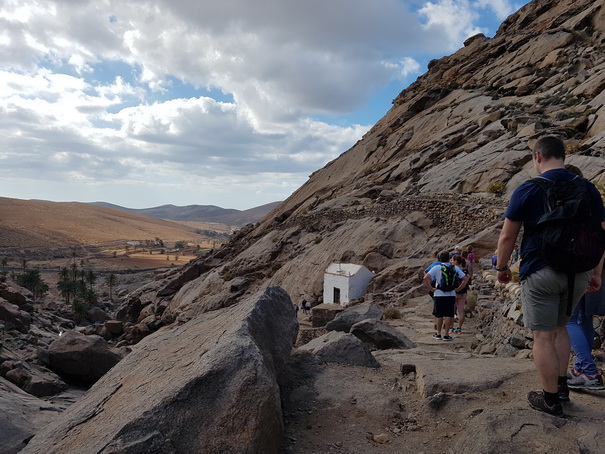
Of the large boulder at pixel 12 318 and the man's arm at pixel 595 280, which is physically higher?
the man's arm at pixel 595 280

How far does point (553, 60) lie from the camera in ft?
110

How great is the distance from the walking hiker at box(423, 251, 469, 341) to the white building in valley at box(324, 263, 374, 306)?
873cm

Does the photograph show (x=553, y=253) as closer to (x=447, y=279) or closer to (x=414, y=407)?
(x=414, y=407)

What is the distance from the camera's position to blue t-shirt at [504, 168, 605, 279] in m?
3.58

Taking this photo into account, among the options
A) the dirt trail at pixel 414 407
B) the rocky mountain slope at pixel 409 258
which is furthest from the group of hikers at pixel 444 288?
the dirt trail at pixel 414 407


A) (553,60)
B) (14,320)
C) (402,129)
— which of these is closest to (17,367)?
(14,320)

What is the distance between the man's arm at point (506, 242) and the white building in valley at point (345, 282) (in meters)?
13.8

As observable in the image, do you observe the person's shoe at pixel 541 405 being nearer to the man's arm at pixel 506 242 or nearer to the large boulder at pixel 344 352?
the man's arm at pixel 506 242

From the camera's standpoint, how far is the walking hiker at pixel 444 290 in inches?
344

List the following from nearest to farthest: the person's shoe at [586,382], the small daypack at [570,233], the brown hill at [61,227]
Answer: the small daypack at [570,233], the person's shoe at [586,382], the brown hill at [61,227]

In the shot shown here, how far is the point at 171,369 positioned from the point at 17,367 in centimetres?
979

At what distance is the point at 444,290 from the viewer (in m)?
8.79

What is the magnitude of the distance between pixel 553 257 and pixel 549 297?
12.5 inches

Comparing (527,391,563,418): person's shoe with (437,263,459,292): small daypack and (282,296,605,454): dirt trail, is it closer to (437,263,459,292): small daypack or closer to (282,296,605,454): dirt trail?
(282,296,605,454): dirt trail
